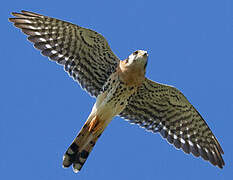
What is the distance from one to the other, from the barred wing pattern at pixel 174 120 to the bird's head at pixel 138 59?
0.97 meters

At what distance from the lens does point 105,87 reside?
11.8 meters

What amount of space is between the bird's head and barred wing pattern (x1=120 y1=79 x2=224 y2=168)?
97 cm

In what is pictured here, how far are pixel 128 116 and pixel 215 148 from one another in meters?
2.06

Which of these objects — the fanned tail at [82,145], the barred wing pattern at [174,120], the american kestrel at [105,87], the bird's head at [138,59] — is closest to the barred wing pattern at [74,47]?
the american kestrel at [105,87]

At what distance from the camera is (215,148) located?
12852mm

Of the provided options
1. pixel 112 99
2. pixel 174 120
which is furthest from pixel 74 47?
pixel 174 120

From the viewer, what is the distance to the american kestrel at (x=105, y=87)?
11523 millimetres

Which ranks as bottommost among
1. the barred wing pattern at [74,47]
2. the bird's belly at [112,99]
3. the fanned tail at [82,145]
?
the fanned tail at [82,145]

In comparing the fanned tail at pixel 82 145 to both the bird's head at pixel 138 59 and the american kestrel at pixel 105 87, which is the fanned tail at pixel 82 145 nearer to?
the american kestrel at pixel 105 87

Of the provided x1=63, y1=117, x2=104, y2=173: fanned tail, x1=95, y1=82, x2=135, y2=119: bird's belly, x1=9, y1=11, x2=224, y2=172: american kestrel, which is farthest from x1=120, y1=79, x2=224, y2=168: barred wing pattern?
x1=63, y1=117, x2=104, y2=173: fanned tail

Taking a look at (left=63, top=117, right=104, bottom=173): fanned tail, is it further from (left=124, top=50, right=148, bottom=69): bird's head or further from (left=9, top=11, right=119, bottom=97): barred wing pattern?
(left=124, top=50, right=148, bottom=69): bird's head

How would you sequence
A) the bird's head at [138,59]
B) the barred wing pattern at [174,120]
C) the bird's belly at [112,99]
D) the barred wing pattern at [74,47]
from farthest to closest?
the barred wing pattern at [174,120] < the barred wing pattern at [74,47] < the bird's belly at [112,99] < the bird's head at [138,59]

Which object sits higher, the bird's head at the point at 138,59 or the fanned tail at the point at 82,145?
the bird's head at the point at 138,59

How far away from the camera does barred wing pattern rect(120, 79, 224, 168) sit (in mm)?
12375
